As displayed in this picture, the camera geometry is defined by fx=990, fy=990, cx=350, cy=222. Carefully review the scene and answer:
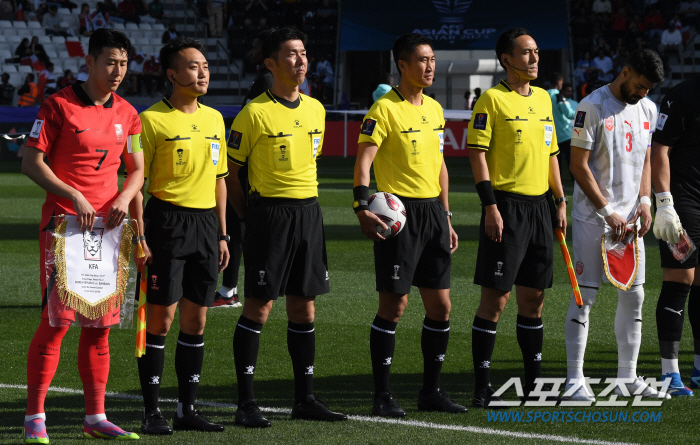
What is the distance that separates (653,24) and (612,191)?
2673 centimetres

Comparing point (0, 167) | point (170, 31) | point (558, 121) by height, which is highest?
point (170, 31)

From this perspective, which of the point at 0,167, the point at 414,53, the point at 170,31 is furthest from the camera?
the point at 170,31

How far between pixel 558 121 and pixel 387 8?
1407 cm

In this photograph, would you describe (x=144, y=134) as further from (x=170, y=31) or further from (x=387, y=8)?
(x=170, y=31)

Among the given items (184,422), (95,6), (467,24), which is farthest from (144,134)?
(95,6)

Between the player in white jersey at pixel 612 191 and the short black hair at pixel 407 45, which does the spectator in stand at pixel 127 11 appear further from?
the player in white jersey at pixel 612 191

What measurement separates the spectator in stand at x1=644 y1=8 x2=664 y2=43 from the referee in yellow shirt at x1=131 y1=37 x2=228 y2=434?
27019 millimetres

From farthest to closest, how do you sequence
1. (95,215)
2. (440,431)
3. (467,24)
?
(467,24), (440,431), (95,215)

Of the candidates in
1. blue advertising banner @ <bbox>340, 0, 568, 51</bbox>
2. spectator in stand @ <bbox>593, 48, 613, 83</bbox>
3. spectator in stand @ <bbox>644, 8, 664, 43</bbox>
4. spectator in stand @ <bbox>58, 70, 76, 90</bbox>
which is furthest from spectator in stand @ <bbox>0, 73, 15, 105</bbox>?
spectator in stand @ <bbox>644, 8, 664, 43</bbox>

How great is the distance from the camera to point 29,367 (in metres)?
4.63

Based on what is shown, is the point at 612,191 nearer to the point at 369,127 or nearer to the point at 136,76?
the point at 369,127

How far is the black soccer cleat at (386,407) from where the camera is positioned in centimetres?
520

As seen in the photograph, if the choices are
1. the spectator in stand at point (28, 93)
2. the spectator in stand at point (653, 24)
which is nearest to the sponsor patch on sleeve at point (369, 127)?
the spectator in stand at point (28, 93)

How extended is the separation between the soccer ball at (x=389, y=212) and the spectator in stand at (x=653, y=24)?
26.6 meters
